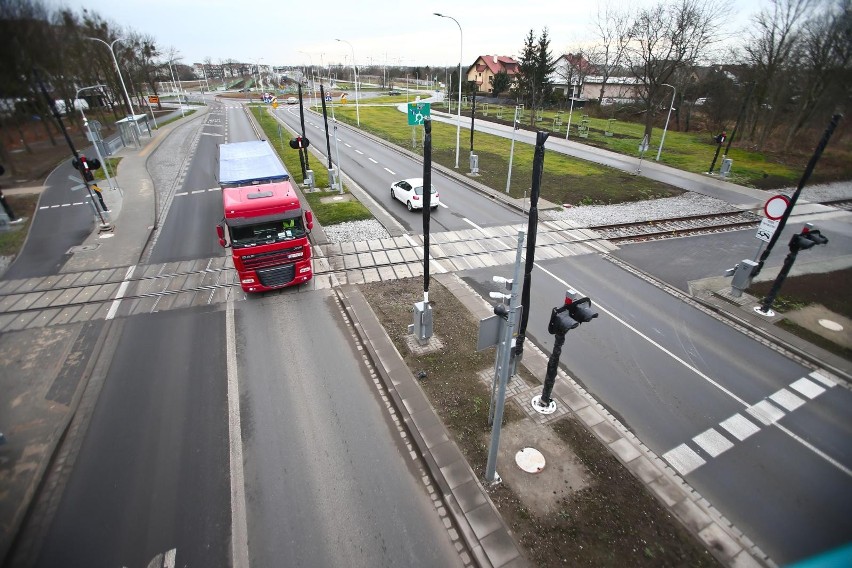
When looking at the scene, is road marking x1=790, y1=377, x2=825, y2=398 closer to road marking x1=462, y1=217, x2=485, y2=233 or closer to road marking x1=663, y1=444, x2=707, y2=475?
road marking x1=663, y1=444, x2=707, y2=475

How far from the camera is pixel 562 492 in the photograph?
25.8 ft

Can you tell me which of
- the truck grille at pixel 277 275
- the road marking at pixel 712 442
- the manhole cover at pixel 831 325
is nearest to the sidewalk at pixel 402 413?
the road marking at pixel 712 442

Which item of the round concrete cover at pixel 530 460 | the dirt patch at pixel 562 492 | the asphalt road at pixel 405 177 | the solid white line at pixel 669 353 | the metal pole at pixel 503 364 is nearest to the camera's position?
the metal pole at pixel 503 364

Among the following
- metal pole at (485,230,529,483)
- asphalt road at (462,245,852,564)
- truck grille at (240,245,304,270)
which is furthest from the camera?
truck grille at (240,245,304,270)

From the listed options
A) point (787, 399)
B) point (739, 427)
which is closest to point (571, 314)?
point (739, 427)

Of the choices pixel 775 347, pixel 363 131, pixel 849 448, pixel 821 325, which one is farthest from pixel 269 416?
pixel 363 131

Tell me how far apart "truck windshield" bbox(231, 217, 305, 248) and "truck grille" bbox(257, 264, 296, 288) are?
3.53ft

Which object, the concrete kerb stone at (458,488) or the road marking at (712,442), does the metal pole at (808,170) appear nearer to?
the road marking at (712,442)

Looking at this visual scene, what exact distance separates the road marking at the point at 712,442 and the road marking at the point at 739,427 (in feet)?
1.19

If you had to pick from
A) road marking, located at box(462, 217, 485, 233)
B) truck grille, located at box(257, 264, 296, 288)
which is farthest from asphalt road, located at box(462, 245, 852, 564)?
truck grille, located at box(257, 264, 296, 288)

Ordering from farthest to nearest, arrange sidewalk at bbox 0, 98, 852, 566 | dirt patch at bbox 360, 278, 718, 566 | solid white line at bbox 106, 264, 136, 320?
solid white line at bbox 106, 264, 136, 320 → sidewalk at bbox 0, 98, 852, 566 → dirt patch at bbox 360, 278, 718, 566

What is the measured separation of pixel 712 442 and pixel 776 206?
896 centimetres

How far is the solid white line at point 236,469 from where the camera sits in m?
6.95

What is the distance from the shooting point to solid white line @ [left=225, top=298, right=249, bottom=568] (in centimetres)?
695
